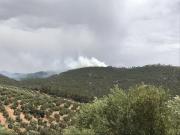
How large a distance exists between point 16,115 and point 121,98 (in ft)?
98.4

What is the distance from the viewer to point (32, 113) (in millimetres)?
65062

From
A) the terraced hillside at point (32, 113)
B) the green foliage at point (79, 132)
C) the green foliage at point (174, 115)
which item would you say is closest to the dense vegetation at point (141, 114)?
the green foliage at point (174, 115)

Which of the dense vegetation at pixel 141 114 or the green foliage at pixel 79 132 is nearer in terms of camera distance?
the dense vegetation at pixel 141 114

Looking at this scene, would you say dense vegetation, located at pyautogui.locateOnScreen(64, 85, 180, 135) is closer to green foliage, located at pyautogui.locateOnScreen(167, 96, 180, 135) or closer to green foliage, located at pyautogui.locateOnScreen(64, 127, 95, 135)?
green foliage, located at pyautogui.locateOnScreen(167, 96, 180, 135)

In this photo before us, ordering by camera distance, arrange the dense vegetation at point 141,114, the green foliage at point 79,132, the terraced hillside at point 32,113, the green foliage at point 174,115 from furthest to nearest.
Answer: the terraced hillside at point 32,113, the green foliage at point 79,132, the green foliage at point 174,115, the dense vegetation at point 141,114

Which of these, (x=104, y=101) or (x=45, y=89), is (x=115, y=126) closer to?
(x=104, y=101)

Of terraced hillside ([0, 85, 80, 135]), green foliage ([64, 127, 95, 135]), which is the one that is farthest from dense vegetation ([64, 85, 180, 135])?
terraced hillside ([0, 85, 80, 135])

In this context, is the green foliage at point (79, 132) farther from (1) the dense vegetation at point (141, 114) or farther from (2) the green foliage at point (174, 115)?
(2) the green foliage at point (174, 115)

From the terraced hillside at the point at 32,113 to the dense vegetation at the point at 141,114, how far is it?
20667 mm

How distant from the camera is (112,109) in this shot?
35656 millimetres

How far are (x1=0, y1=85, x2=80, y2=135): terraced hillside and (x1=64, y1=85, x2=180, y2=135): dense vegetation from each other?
2067 centimetres

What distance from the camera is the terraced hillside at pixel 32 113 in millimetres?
57812

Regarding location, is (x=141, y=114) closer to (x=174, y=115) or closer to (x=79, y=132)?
(x=174, y=115)

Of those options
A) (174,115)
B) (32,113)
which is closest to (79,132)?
(174,115)
